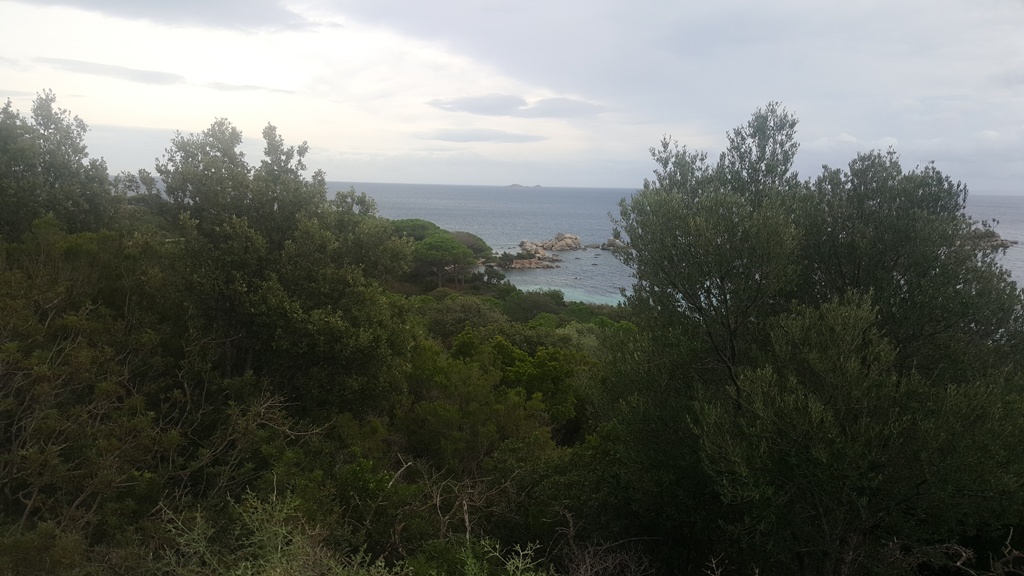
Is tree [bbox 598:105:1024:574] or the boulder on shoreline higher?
tree [bbox 598:105:1024:574]

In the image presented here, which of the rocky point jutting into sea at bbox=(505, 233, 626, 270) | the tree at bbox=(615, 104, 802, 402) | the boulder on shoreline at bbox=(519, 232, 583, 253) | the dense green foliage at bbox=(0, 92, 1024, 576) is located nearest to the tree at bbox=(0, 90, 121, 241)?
the dense green foliage at bbox=(0, 92, 1024, 576)

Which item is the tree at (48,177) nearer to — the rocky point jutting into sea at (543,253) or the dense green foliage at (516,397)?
the dense green foliage at (516,397)

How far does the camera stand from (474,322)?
93.8ft

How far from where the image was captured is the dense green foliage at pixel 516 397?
768cm

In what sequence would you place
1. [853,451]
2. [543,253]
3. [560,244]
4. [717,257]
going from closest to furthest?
[853,451], [717,257], [543,253], [560,244]

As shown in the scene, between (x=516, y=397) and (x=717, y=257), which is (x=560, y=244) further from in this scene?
(x=717, y=257)

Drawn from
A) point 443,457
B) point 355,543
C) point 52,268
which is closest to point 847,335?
point 355,543

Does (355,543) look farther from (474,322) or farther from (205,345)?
(474,322)

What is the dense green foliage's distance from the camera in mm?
7684

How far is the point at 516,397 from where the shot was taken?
14883mm

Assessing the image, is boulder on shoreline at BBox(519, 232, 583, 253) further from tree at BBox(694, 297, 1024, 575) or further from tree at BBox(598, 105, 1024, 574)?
tree at BBox(694, 297, 1024, 575)

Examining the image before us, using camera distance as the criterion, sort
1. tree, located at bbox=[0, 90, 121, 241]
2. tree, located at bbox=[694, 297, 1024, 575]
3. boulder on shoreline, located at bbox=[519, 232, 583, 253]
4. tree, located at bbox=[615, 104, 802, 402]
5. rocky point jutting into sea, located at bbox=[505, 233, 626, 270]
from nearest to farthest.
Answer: tree, located at bbox=[694, 297, 1024, 575] → tree, located at bbox=[615, 104, 802, 402] → tree, located at bbox=[0, 90, 121, 241] → rocky point jutting into sea, located at bbox=[505, 233, 626, 270] → boulder on shoreline, located at bbox=[519, 232, 583, 253]

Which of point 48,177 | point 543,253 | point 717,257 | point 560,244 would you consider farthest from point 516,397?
point 560,244

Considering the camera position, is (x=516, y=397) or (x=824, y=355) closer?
(x=824, y=355)
